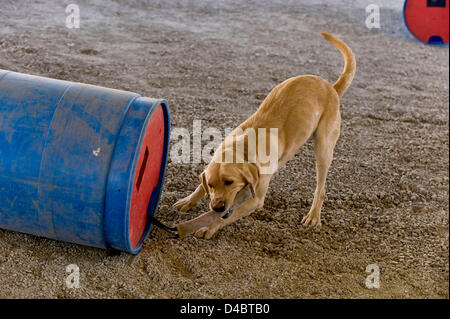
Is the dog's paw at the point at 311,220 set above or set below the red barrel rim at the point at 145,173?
below

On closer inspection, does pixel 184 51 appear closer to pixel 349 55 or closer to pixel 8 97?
pixel 349 55

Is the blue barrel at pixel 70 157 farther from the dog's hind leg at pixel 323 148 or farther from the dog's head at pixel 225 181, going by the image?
the dog's hind leg at pixel 323 148

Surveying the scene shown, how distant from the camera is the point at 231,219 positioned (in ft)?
11.2

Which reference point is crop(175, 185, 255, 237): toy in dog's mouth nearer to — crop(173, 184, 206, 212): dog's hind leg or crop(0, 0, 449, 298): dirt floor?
crop(0, 0, 449, 298): dirt floor

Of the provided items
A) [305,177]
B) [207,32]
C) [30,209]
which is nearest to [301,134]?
[305,177]

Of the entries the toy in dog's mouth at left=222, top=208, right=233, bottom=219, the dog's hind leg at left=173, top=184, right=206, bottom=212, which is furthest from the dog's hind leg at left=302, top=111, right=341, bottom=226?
the dog's hind leg at left=173, top=184, right=206, bottom=212

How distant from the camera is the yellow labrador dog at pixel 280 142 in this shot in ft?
10.3

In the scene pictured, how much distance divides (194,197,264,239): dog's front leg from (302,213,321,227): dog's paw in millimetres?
460

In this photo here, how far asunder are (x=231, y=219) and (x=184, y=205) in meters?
0.40

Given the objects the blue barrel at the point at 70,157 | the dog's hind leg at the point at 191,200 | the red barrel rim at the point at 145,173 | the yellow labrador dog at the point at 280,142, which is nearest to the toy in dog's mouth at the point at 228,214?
the yellow labrador dog at the point at 280,142

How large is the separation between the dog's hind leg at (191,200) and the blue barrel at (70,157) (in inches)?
30.6

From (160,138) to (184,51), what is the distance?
12.4 ft

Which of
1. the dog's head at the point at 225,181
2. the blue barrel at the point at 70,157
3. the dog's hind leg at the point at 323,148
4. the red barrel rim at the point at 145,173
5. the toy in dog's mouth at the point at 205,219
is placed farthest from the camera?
the dog's hind leg at the point at 323,148

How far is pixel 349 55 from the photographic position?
408cm
